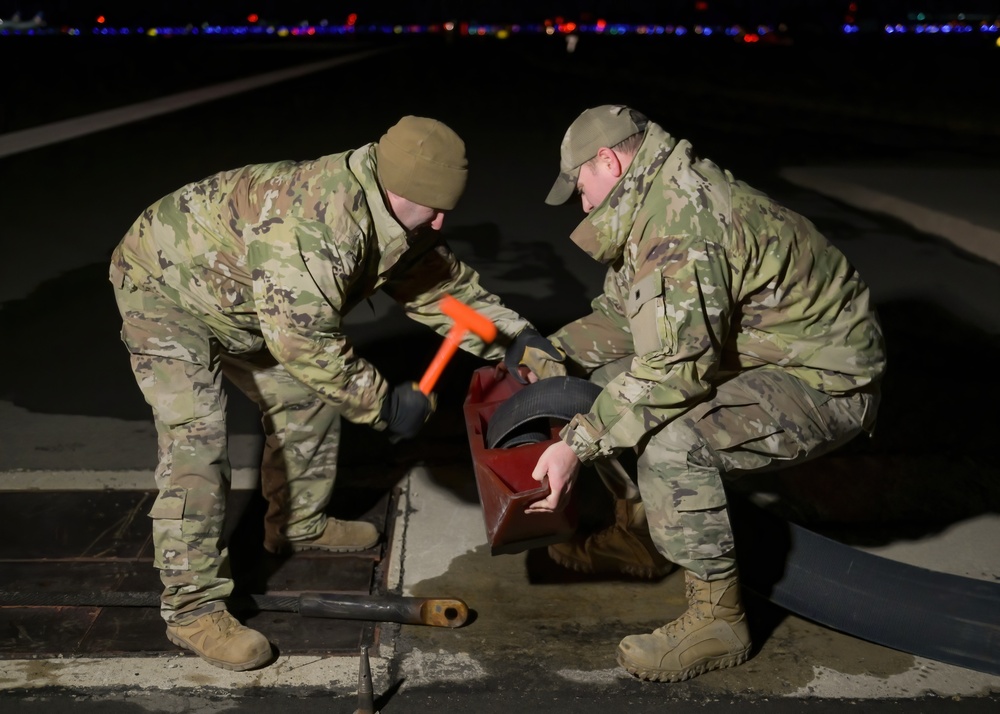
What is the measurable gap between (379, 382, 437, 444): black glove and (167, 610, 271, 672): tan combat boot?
2.61 ft

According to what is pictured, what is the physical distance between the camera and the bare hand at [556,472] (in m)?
2.99

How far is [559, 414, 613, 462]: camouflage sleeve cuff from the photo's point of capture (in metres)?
3.01

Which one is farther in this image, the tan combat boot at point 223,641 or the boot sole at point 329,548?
the boot sole at point 329,548

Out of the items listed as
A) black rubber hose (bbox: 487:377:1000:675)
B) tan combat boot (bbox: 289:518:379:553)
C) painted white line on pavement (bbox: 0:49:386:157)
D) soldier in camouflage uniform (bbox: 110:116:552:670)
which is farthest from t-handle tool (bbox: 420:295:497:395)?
painted white line on pavement (bbox: 0:49:386:157)

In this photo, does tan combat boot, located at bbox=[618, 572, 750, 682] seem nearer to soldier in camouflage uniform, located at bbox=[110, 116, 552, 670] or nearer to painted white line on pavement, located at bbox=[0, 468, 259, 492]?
soldier in camouflage uniform, located at bbox=[110, 116, 552, 670]

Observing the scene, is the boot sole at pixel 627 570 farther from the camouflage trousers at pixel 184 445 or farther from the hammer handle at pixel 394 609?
the camouflage trousers at pixel 184 445

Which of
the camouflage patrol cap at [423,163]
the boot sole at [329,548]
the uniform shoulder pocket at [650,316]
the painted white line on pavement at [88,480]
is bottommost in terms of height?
the boot sole at [329,548]

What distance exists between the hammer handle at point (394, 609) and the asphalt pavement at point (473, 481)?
0.20 ft

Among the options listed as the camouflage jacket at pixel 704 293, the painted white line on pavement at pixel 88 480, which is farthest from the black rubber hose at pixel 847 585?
the painted white line on pavement at pixel 88 480

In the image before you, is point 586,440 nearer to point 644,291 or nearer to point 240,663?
point 644,291

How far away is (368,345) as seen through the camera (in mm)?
6105

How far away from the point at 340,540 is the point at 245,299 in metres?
1.12

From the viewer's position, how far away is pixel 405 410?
10.7 ft

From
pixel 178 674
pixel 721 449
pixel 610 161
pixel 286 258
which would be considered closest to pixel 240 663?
pixel 178 674
